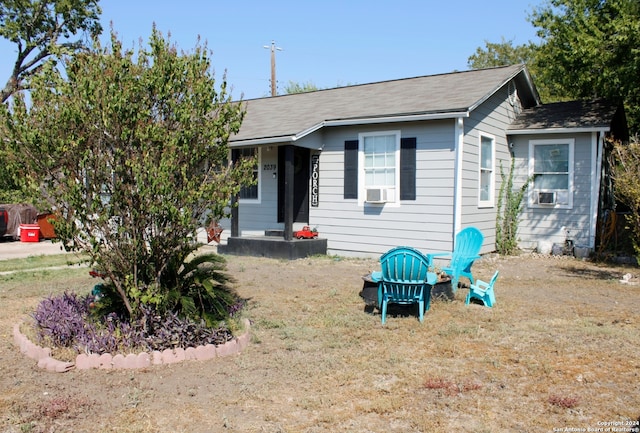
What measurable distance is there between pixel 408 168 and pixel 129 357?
786 cm

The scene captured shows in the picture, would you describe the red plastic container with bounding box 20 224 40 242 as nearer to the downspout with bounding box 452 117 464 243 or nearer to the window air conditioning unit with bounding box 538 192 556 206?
the downspout with bounding box 452 117 464 243

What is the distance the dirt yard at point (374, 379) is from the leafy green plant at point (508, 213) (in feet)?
16.9

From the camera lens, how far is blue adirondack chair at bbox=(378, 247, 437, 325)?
618 cm

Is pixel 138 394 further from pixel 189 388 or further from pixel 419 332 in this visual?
pixel 419 332

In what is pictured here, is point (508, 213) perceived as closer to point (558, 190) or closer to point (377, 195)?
point (558, 190)

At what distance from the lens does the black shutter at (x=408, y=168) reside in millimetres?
11422

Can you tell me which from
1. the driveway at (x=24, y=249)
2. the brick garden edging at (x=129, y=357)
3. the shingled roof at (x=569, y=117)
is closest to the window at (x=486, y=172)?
the shingled roof at (x=569, y=117)

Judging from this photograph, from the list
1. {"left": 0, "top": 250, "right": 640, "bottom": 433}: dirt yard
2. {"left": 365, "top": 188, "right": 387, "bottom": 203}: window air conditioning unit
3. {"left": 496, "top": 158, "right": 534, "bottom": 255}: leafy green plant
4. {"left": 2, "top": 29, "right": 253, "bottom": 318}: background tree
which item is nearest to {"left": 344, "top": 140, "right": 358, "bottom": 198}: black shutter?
{"left": 365, "top": 188, "right": 387, "bottom": 203}: window air conditioning unit

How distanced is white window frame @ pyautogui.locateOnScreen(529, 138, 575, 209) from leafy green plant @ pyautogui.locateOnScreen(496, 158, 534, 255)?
0.69 feet

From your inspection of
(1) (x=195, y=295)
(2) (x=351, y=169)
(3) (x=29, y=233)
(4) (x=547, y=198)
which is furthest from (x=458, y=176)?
(3) (x=29, y=233)

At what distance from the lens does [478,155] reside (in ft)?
38.3

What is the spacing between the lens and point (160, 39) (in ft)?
17.5

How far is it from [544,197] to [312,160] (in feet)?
18.2

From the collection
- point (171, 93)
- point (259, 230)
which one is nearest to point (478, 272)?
point (259, 230)
